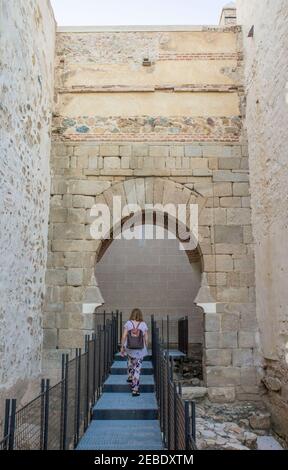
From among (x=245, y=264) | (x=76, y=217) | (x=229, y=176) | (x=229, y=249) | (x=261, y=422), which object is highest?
(x=229, y=176)

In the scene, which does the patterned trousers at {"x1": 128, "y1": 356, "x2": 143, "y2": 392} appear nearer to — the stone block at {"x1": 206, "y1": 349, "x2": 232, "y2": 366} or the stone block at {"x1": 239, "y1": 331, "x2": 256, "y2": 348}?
the stone block at {"x1": 206, "y1": 349, "x2": 232, "y2": 366}

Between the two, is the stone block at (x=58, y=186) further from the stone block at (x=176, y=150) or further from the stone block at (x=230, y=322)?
the stone block at (x=230, y=322)

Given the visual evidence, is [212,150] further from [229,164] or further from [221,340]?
[221,340]

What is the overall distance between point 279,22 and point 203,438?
5254 millimetres

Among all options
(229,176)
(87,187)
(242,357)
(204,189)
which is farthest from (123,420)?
(229,176)

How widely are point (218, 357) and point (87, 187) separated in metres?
3.25

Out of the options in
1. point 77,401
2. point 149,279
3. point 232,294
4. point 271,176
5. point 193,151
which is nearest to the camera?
point 77,401

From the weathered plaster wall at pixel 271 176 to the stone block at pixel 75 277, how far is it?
265cm

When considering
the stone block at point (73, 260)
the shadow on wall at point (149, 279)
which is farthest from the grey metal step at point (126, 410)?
the shadow on wall at point (149, 279)

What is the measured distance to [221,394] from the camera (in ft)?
20.7

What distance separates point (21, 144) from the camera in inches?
223
